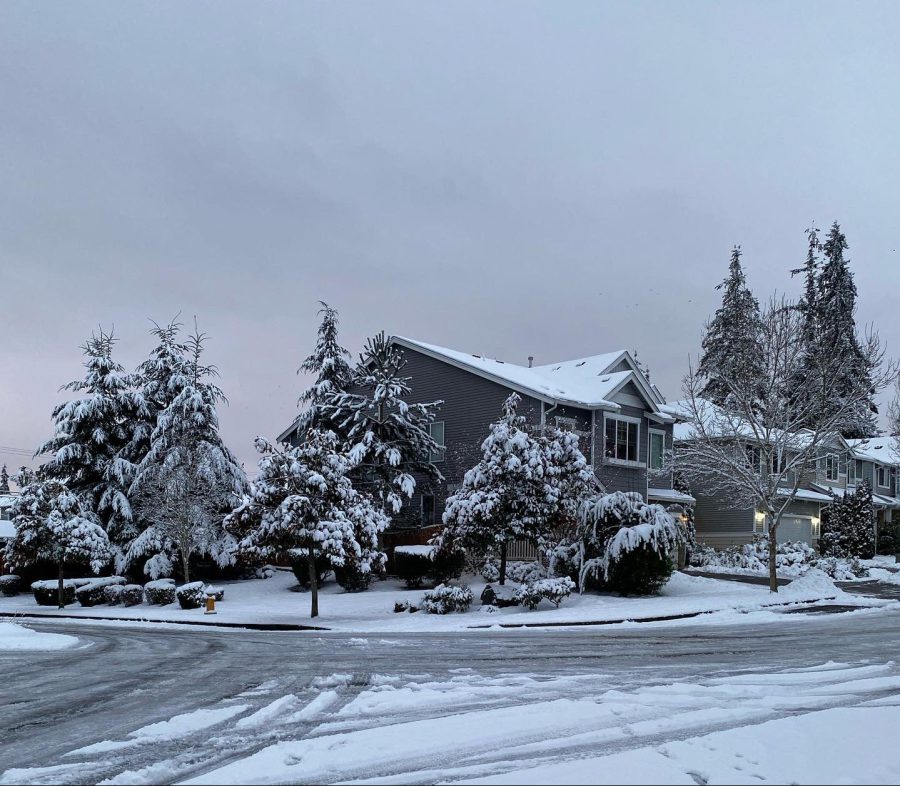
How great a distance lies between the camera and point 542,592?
2333 centimetres

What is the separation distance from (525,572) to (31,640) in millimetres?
14271

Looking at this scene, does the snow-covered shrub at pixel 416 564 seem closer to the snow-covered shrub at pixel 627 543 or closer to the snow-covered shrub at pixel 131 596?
the snow-covered shrub at pixel 627 543

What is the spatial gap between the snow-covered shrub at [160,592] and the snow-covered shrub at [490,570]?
11.3 meters

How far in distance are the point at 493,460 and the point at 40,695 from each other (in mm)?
16181

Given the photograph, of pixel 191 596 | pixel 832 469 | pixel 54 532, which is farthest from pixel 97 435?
pixel 832 469

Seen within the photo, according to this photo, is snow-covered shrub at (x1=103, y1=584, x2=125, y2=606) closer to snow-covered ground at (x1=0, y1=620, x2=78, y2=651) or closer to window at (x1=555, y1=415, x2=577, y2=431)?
snow-covered ground at (x1=0, y1=620, x2=78, y2=651)

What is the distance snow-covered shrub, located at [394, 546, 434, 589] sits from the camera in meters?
29.9

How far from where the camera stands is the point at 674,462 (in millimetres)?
35094

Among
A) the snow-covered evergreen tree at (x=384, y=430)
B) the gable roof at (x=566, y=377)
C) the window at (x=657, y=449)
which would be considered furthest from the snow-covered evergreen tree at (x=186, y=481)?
the window at (x=657, y=449)

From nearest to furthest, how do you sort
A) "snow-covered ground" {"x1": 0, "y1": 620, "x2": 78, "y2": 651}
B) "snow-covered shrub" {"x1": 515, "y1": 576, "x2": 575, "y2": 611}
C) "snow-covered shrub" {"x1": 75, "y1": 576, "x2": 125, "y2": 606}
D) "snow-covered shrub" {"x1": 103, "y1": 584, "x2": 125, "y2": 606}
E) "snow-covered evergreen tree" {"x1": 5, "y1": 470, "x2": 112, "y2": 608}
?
"snow-covered ground" {"x1": 0, "y1": 620, "x2": 78, "y2": 651} → "snow-covered shrub" {"x1": 515, "y1": 576, "x2": 575, "y2": 611} → "snow-covered shrub" {"x1": 103, "y1": 584, "x2": 125, "y2": 606} → "snow-covered shrub" {"x1": 75, "y1": 576, "x2": 125, "y2": 606} → "snow-covered evergreen tree" {"x1": 5, "y1": 470, "x2": 112, "y2": 608}

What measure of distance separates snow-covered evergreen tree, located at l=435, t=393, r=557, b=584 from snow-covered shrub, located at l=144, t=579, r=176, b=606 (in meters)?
11.3

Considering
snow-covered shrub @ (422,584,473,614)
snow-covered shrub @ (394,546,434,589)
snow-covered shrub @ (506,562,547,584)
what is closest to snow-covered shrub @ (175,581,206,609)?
snow-covered shrub @ (394,546,434,589)

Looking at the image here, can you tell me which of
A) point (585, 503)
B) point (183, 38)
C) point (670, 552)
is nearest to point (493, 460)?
point (585, 503)

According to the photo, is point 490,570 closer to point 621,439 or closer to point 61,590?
point 621,439
